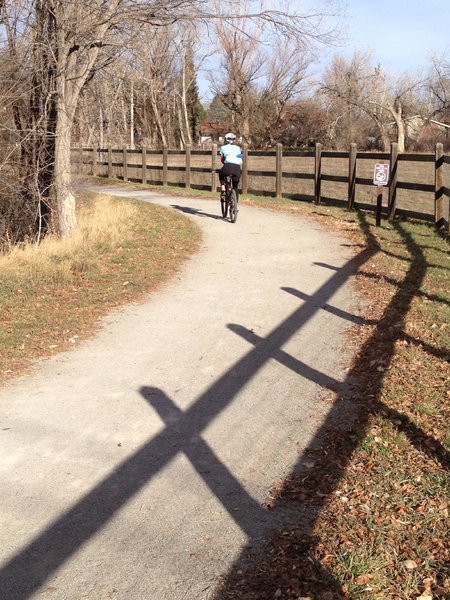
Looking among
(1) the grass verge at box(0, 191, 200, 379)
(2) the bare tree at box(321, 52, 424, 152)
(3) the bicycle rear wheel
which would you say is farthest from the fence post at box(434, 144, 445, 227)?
(2) the bare tree at box(321, 52, 424, 152)

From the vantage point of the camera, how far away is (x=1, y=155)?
13.8 meters

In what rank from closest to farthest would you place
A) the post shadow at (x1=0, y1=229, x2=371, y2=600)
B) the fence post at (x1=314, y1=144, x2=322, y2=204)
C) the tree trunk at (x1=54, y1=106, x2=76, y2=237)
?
the post shadow at (x1=0, y1=229, x2=371, y2=600), the tree trunk at (x1=54, y1=106, x2=76, y2=237), the fence post at (x1=314, y1=144, x2=322, y2=204)

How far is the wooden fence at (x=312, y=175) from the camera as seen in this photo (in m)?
16.8

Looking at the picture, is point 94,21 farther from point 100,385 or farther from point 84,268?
point 100,385

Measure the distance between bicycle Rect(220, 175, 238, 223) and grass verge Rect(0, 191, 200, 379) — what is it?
1.20 meters

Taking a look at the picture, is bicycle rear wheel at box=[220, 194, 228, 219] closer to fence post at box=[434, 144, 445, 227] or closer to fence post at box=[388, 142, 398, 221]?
fence post at box=[388, 142, 398, 221]

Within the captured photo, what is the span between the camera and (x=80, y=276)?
10.9 m

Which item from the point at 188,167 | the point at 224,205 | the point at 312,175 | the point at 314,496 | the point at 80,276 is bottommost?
the point at 80,276

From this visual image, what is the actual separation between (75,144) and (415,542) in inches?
641

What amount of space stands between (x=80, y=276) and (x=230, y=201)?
6.76 meters

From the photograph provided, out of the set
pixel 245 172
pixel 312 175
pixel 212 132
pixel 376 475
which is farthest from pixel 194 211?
pixel 212 132

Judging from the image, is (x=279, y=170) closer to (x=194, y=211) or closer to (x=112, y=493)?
(x=194, y=211)

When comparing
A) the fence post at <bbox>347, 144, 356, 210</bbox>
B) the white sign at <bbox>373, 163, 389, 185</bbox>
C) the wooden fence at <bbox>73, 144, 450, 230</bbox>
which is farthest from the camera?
the fence post at <bbox>347, 144, 356, 210</bbox>

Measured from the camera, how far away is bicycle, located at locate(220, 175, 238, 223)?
16212 millimetres
